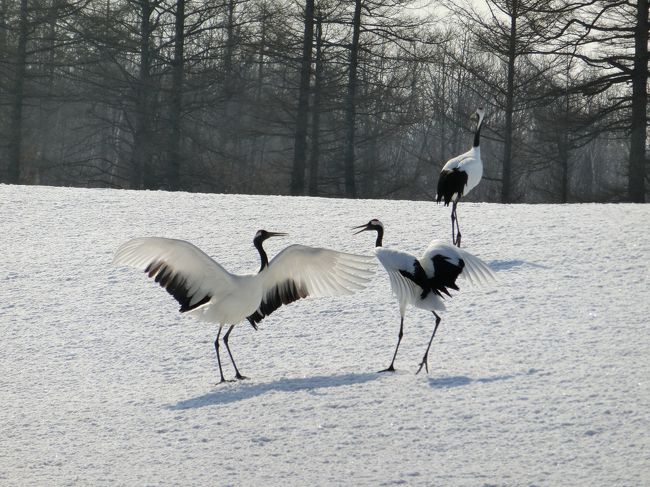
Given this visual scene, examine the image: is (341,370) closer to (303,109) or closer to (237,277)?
(237,277)

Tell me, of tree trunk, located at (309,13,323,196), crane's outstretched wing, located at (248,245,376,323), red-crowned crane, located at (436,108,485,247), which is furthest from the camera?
tree trunk, located at (309,13,323,196)

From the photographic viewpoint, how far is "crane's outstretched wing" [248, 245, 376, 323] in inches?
311

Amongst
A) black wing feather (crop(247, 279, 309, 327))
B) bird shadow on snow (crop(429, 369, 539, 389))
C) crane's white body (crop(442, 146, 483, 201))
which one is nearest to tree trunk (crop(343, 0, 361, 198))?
crane's white body (crop(442, 146, 483, 201))

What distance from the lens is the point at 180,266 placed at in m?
7.75

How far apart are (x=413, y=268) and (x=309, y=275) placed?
1099 mm

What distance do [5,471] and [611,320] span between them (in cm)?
497

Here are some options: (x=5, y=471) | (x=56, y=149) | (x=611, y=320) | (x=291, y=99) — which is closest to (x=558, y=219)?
(x=611, y=320)

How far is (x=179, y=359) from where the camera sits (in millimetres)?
8664

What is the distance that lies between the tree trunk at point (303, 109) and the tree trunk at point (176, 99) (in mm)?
3325

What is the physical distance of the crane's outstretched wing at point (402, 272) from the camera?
733cm

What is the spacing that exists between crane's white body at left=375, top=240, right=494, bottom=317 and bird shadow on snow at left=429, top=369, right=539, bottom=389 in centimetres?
Answer: 59

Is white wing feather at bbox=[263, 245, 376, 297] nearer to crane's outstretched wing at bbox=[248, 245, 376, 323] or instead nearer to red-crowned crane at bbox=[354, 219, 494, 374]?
crane's outstretched wing at bbox=[248, 245, 376, 323]

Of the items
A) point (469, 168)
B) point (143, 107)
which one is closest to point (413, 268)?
point (469, 168)

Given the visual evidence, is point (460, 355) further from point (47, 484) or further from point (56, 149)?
point (56, 149)
